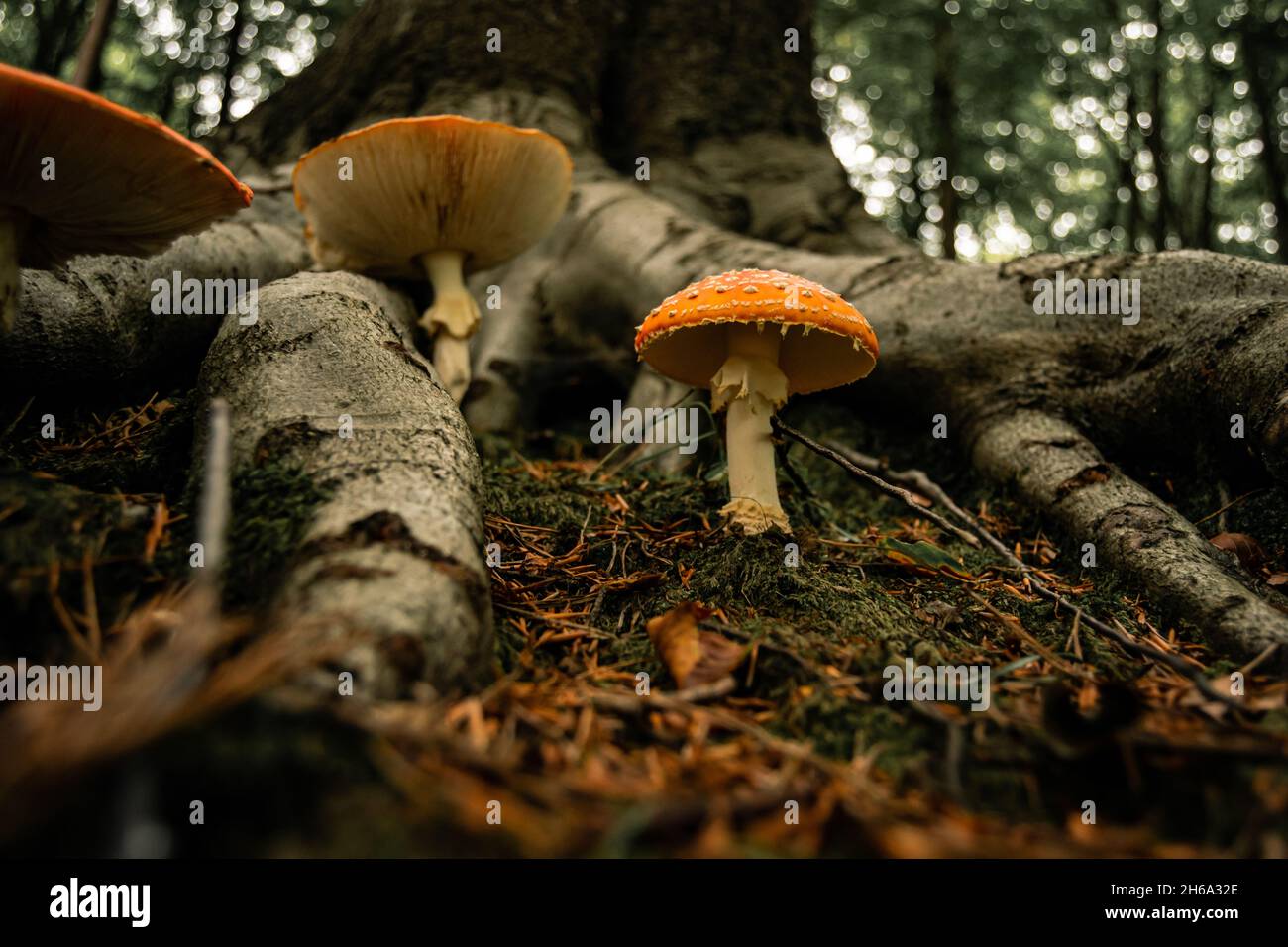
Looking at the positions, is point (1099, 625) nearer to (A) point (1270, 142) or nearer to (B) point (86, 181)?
(B) point (86, 181)

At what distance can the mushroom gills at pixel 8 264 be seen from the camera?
1.91m

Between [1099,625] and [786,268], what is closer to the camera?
[1099,625]

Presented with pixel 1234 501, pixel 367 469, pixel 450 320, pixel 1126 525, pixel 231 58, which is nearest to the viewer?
pixel 367 469

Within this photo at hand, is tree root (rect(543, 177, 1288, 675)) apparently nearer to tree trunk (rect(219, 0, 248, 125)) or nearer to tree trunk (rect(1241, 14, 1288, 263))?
tree trunk (rect(219, 0, 248, 125))

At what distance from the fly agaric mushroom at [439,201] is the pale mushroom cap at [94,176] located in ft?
3.22

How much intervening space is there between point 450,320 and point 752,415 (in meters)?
1.74

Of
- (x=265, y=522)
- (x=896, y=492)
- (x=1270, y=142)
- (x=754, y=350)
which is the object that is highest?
(x=1270, y=142)

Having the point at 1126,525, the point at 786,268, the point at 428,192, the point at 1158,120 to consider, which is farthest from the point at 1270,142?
the point at 428,192

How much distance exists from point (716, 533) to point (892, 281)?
6.40ft

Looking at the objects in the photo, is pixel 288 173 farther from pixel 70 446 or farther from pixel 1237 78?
pixel 1237 78

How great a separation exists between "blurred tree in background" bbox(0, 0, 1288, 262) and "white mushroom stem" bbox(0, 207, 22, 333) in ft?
18.7

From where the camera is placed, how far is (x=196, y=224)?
2.18 metres

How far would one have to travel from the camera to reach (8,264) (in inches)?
76.3

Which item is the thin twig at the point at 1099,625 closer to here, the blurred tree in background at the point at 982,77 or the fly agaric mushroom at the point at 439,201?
the fly agaric mushroom at the point at 439,201
